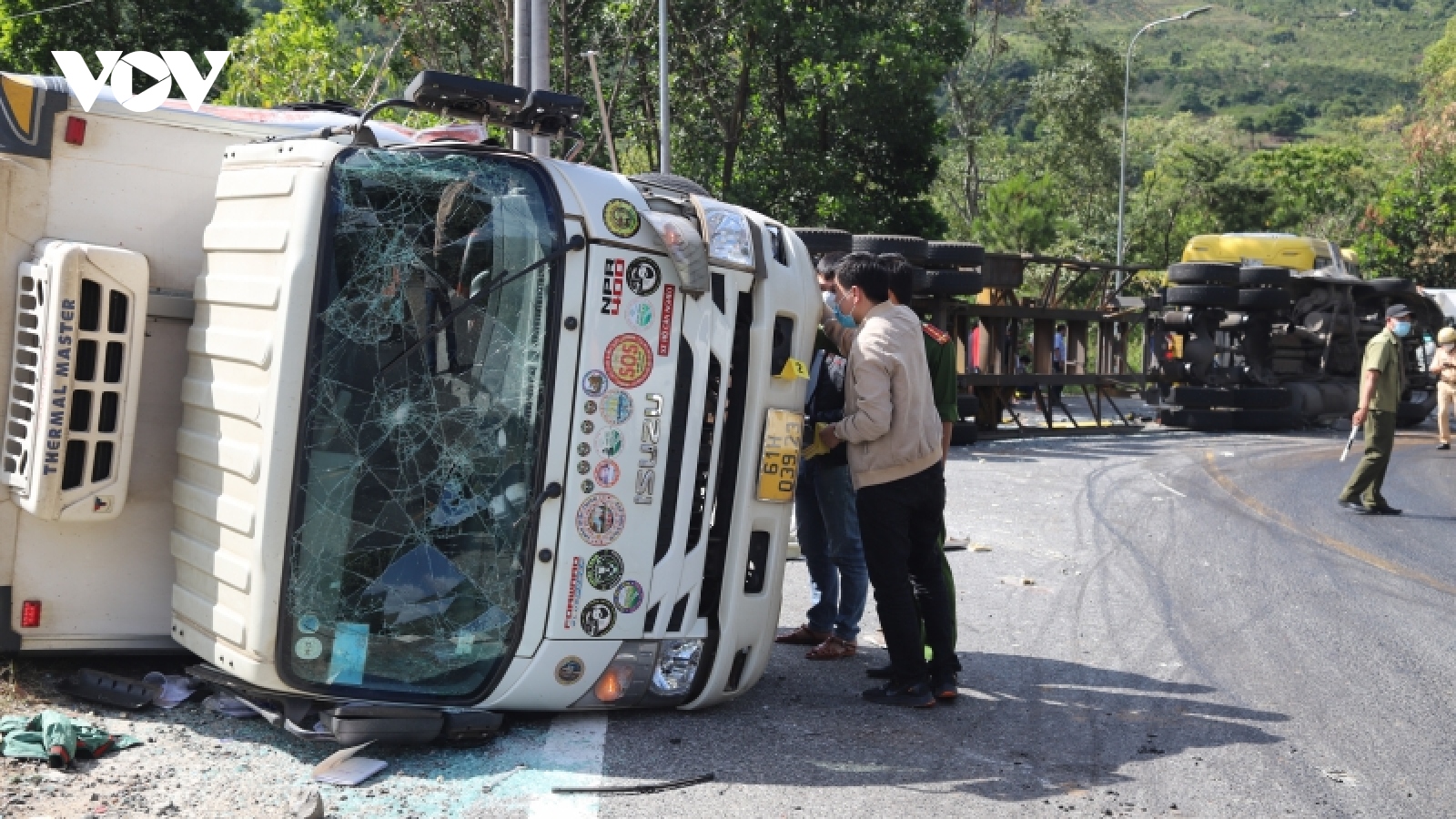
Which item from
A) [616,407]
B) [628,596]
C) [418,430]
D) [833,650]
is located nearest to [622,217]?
[616,407]

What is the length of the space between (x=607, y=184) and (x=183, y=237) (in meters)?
1.75

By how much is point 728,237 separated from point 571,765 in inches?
79.3

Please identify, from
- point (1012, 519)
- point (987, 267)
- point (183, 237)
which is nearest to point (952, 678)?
point (183, 237)

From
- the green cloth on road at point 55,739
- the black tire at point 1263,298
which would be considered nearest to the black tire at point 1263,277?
the black tire at point 1263,298

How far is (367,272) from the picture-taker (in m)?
4.95

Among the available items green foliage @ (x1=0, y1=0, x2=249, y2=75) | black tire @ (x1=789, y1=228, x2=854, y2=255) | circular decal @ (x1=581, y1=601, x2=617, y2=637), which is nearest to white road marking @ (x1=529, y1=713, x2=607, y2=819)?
circular decal @ (x1=581, y1=601, x2=617, y2=637)

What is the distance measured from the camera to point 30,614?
5.47 metres

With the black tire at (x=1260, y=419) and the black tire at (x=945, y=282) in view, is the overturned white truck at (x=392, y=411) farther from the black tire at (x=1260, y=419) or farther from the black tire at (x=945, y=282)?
the black tire at (x=1260, y=419)

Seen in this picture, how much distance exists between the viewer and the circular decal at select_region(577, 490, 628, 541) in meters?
5.17

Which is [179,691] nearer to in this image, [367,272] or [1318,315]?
[367,272]

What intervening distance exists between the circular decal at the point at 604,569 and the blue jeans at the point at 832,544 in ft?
4.59

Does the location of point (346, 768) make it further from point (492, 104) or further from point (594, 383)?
point (492, 104)

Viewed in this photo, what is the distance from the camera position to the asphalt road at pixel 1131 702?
486 cm

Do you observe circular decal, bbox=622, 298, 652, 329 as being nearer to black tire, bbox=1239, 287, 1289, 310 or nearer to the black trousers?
the black trousers
